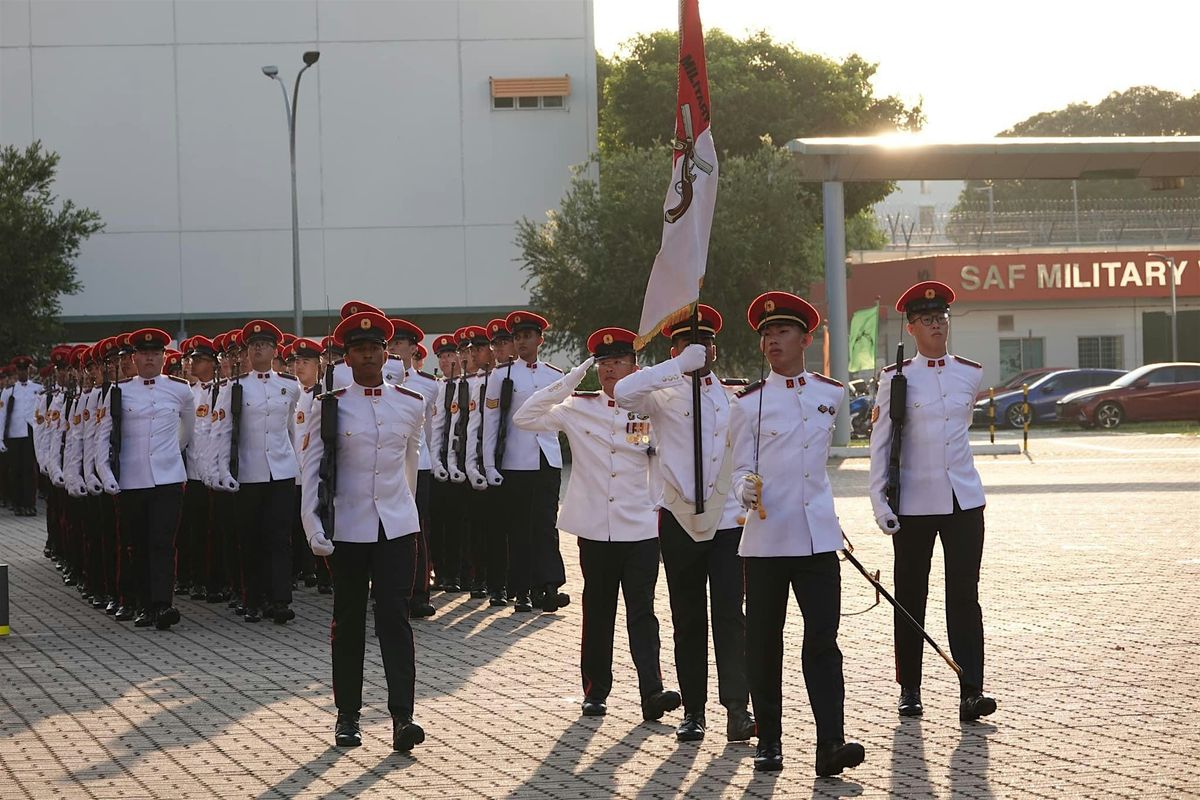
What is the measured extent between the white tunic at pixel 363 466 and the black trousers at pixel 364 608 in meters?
0.07

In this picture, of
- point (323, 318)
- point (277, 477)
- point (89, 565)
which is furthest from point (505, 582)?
point (323, 318)

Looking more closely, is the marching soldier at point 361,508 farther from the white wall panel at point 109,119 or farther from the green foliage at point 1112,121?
the green foliage at point 1112,121

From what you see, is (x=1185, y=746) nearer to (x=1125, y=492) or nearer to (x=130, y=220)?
(x=1125, y=492)

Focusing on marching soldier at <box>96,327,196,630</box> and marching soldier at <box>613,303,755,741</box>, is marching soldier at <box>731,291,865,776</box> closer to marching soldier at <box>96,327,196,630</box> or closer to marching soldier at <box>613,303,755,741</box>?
marching soldier at <box>613,303,755,741</box>

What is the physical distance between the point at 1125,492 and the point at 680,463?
16.7 meters

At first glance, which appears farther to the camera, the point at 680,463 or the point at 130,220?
the point at 130,220

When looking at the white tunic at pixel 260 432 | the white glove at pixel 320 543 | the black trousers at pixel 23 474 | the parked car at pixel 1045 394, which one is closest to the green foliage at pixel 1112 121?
the parked car at pixel 1045 394

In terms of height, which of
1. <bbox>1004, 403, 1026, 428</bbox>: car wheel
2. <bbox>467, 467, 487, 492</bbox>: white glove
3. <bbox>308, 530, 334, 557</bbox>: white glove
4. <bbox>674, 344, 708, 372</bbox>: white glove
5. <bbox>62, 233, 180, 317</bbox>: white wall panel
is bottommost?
<bbox>1004, 403, 1026, 428</bbox>: car wheel

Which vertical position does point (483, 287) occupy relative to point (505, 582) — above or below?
above

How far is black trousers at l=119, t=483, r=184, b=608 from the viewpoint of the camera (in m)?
13.4

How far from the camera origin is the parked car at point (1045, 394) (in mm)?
44656

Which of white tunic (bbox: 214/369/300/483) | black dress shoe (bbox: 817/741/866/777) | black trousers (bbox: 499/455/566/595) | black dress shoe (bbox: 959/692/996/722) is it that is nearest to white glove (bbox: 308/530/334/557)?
black dress shoe (bbox: 817/741/866/777)

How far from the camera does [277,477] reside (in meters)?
13.6

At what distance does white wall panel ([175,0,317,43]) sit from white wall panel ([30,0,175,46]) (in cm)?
43
